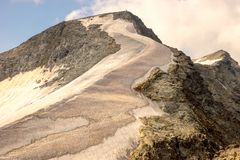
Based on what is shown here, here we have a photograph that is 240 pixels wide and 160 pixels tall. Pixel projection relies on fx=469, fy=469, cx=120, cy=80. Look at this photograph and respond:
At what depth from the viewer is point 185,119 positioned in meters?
23.4

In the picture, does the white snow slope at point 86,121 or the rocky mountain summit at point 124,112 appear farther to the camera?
the rocky mountain summit at point 124,112

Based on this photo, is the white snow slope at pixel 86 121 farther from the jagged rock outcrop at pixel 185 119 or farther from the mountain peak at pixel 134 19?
the mountain peak at pixel 134 19

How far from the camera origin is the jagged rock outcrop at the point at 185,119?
19562 millimetres

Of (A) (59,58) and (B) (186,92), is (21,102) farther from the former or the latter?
(B) (186,92)

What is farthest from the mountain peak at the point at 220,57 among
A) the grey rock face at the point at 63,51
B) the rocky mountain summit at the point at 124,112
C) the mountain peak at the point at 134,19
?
the rocky mountain summit at the point at 124,112

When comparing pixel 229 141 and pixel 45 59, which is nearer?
pixel 229 141

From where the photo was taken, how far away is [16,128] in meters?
19.2

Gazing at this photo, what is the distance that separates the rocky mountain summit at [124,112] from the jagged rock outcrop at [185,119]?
0.15 feet

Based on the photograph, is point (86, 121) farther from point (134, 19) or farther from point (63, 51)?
point (134, 19)

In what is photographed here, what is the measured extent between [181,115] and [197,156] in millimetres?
4293

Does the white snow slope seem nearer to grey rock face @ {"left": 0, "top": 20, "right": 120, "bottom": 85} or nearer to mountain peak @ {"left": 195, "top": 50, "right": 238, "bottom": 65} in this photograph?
grey rock face @ {"left": 0, "top": 20, "right": 120, "bottom": 85}

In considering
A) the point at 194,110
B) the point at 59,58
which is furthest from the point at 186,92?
the point at 59,58

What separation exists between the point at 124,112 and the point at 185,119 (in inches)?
124

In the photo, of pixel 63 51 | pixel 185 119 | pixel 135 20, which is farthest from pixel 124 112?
pixel 135 20
